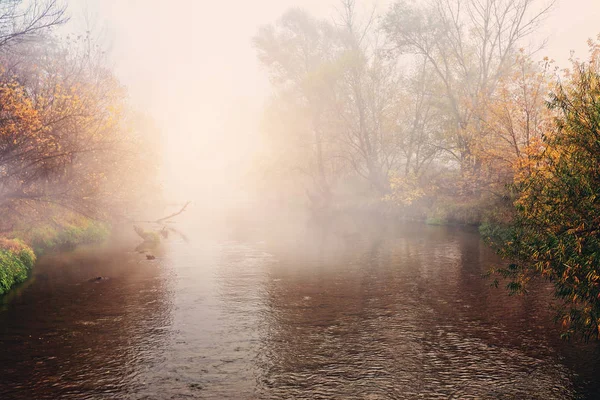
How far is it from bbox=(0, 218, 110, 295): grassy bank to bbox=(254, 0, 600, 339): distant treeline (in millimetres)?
23131

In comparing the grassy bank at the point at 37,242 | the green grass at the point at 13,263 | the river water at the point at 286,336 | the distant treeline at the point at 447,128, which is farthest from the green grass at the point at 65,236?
the distant treeline at the point at 447,128

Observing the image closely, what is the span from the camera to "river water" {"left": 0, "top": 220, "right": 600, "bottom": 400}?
1164 cm

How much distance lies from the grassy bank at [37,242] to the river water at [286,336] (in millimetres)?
971

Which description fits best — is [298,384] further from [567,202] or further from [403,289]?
[403,289]

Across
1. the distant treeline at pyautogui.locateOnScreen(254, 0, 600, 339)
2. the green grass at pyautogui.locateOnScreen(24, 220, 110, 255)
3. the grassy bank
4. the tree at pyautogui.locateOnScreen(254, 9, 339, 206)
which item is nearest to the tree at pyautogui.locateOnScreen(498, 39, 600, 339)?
the distant treeline at pyautogui.locateOnScreen(254, 0, 600, 339)

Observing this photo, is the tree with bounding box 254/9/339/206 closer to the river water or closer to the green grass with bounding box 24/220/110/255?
the green grass with bounding box 24/220/110/255

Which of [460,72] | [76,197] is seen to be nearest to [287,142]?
[460,72]

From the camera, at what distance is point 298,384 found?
461 inches

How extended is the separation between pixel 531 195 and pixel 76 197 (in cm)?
2155

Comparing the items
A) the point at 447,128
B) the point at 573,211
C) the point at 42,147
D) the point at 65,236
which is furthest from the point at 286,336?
the point at 447,128

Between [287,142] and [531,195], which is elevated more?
[287,142]

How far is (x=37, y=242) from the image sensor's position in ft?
103

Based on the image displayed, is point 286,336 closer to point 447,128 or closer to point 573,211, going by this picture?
point 573,211

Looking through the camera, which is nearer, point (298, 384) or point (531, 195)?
point (298, 384)
